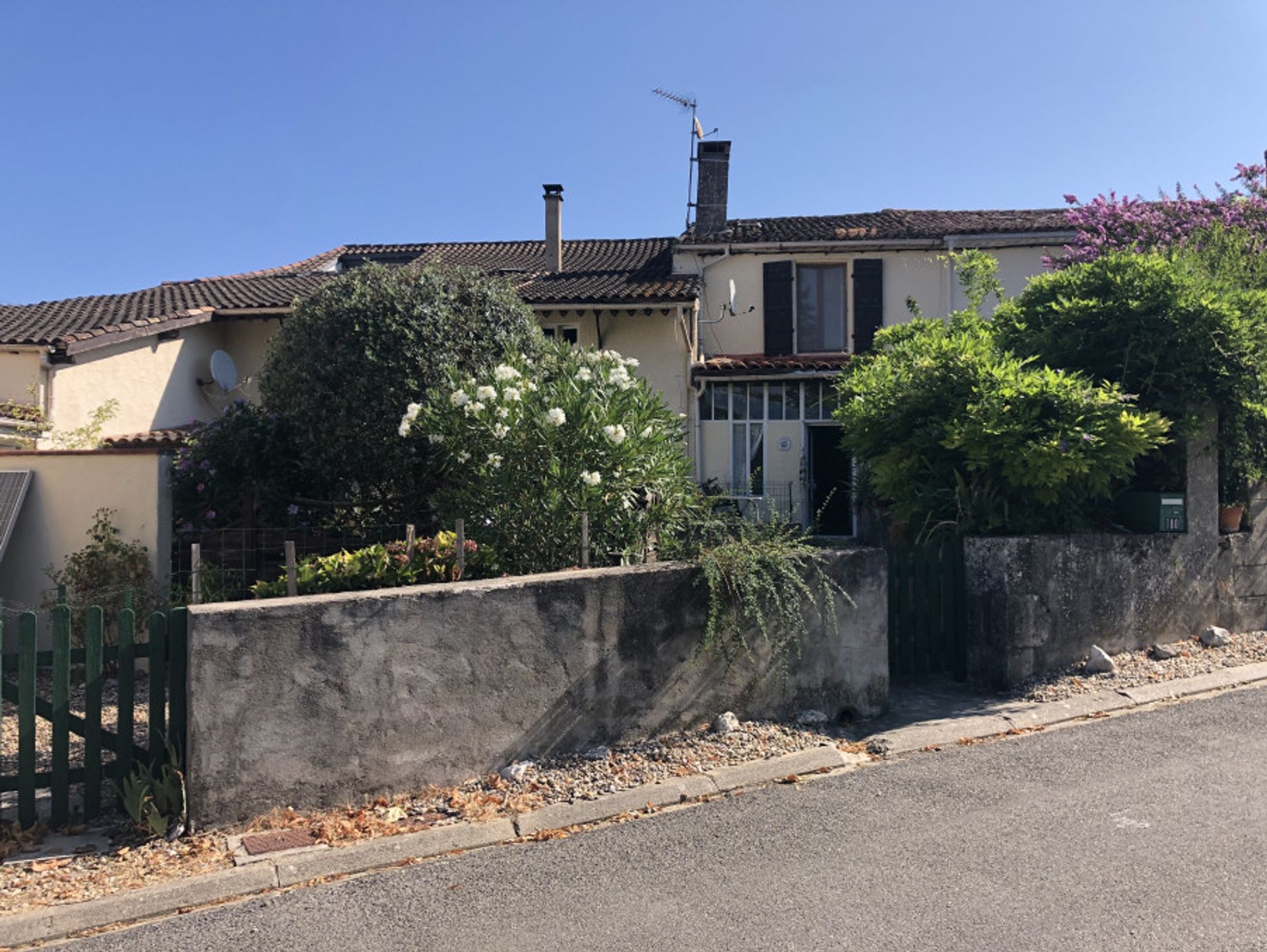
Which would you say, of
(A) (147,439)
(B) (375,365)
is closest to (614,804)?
(B) (375,365)

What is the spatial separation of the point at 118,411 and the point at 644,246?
39.4ft

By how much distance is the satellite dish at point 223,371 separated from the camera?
14531 mm

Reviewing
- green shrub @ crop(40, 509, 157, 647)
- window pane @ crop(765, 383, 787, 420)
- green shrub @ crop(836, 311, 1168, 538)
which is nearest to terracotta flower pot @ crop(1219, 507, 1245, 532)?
green shrub @ crop(836, 311, 1168, 538)

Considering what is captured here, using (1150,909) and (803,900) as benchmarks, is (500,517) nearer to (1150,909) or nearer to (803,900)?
(803,900)

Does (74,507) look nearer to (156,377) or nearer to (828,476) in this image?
(156,377)

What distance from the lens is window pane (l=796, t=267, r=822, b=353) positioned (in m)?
18.6

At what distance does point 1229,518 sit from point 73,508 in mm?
10748

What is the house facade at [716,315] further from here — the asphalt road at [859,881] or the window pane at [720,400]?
the asphalt road at [859,881]

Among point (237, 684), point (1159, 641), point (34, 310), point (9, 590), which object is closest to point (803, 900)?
point (237, 684)

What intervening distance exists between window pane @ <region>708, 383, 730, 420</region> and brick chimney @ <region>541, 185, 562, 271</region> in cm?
422

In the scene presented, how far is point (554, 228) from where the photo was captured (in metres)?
19.3

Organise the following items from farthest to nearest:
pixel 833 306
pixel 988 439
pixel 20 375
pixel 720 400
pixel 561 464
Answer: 1. pixel 833 306
2. pixel 720 400
3. pixel 20 375
4. pixel 988 439
5. pixel 561 464

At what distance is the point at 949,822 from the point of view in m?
5.00

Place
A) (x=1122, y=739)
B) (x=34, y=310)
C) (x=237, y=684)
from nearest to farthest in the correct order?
1. (x=237, y=684)
2. (x=1122, y=739)
3. (x=34, y=310)
